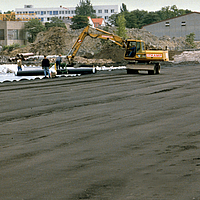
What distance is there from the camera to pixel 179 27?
→ 10350cm

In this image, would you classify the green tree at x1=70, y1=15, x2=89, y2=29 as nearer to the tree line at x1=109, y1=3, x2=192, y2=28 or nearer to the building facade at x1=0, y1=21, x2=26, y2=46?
the tree line at x1=109, y1=3, x2=192, y2=28

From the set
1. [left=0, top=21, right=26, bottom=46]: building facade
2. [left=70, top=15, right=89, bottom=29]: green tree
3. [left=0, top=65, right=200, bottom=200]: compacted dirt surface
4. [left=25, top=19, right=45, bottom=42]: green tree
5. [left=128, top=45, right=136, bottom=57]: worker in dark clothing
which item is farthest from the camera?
[left=70, top=15, right=89, bottom=29]: green tree

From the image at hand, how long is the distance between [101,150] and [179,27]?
98911 millimetres

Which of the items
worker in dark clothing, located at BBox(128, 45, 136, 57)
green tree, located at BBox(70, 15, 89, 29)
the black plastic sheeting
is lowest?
the black plastic sheeting

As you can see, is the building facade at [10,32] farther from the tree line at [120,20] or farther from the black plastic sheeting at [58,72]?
the black plastic sheeting at [58,72]

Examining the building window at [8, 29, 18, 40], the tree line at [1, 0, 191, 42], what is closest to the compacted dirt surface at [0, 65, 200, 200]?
the tree line at [1, 0, 191, 42]

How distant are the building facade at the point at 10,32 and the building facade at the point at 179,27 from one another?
33130 millimetres

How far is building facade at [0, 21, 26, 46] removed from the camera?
99969 millimetres

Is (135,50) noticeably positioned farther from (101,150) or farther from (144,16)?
(144,16)

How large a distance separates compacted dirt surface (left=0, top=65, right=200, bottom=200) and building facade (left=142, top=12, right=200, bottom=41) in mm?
88470

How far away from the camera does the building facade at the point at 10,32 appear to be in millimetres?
99969

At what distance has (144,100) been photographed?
17406mm

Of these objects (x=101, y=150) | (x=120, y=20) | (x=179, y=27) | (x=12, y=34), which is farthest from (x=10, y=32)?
(x=101, y=150)

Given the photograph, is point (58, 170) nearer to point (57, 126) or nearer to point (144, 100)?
point (57, 126)
